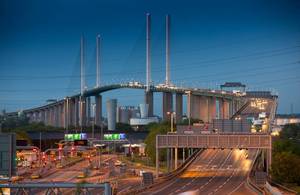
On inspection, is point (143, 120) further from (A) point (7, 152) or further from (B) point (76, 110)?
(A) point (7, 152)

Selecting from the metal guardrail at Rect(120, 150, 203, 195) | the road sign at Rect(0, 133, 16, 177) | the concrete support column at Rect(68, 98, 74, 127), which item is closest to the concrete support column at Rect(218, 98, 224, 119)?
the concrete support column at Rect(68, 98, 74, 127)

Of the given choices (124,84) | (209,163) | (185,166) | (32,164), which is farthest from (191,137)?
(124,84)

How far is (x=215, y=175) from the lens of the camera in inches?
2299

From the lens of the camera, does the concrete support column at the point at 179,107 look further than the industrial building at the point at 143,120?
No

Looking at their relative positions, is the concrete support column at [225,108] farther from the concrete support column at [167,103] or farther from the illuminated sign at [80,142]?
the illuminated sign at [80,142]

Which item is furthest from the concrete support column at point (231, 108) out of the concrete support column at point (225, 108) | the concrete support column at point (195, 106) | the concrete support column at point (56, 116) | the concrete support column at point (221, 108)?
the concrete support column at point (56, 116)

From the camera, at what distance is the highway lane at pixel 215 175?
46375mm

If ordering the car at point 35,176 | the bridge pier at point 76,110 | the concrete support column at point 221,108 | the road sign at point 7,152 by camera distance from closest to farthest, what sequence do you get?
the road sign at point 7,152
the car at point 35,176
the concrete support column at point 221,108
the bridge pier at point 76,110

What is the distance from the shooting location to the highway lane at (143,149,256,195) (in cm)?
4638

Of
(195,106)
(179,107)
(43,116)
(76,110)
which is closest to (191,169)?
(179,107)

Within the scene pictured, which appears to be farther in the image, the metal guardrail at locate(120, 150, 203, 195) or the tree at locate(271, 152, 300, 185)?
the tree at locate(271, 152, 300, 185)

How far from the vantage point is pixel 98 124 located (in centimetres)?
12888

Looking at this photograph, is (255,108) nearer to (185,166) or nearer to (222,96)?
(222,96)

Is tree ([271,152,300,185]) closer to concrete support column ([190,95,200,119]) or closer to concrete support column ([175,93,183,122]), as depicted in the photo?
concrete support column ([175,93,183,122])
